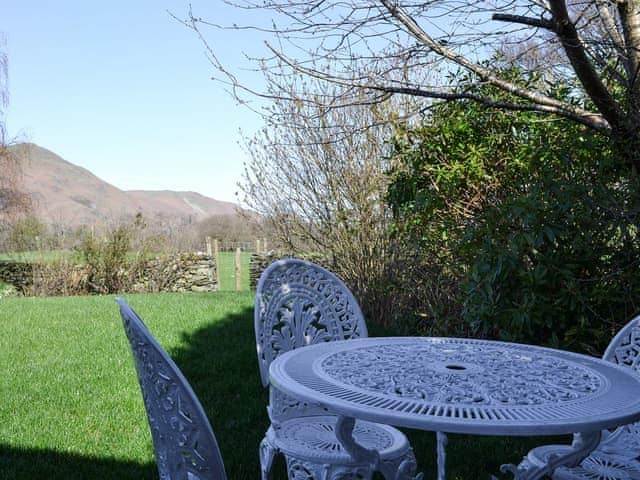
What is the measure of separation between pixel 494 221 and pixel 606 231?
63cm

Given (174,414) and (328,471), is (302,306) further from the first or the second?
(174,414)

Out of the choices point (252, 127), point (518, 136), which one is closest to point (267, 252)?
point (252, 127)

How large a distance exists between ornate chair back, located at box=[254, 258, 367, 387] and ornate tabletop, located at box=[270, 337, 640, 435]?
642 mm

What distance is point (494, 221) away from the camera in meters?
3.56

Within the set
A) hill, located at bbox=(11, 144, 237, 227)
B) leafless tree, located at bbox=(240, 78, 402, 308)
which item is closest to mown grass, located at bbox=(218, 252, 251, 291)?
leafless tree, located at bbox=(240, 78, 402, 308)

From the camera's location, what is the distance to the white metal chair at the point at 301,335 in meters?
2.07

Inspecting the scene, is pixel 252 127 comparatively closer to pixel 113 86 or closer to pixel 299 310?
pixel 299 310

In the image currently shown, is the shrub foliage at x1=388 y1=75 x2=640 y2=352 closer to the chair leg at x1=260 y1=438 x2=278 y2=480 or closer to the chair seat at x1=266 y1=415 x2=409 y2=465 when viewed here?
the chair seat at x1=266 y1=415 x2=409 y2=465

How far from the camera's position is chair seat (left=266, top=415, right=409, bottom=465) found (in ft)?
6.36

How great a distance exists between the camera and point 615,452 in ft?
6.46

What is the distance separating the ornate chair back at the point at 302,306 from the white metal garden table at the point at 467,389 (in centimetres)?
65

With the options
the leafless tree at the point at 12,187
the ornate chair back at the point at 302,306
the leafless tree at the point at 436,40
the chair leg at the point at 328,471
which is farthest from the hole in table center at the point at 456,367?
the leafless tree at the point at 12,187

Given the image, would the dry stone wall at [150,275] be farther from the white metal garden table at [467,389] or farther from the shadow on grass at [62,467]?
the white metal garden table at [467,389]

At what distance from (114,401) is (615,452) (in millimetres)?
3002
